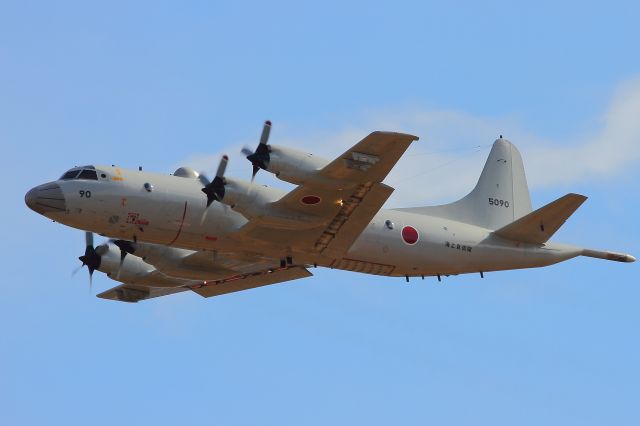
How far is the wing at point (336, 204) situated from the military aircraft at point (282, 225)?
28mm

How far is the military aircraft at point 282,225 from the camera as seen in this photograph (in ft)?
111

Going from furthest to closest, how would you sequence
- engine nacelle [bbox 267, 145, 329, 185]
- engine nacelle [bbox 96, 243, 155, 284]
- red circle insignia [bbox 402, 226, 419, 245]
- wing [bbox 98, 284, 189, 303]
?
wing [bbox 98, 284, 189, 303], engine nacelle [bbox 96, 243, 155, 284], red circle insignia [bbox 402, 226, 419, 245], engine nacelle [bbox 267, 145, 329, 185]

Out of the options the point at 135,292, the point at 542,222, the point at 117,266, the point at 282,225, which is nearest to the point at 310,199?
the point at 282,225

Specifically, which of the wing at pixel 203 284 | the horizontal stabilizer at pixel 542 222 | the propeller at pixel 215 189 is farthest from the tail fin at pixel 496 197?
the propeller at pixel 215 189

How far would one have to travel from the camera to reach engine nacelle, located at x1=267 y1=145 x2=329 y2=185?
109 feet

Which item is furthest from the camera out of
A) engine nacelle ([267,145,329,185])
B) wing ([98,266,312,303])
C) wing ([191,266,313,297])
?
wing ([98,266,312,303])

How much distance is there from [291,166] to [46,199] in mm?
6764

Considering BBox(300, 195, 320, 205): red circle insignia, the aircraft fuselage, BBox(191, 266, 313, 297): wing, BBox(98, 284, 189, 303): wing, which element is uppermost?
BBox(300, 195, 320, 205): red circle insignia

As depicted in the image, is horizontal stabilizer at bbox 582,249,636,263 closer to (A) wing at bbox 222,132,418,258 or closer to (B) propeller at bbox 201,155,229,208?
(A) wing at bbox 222,132,418,258

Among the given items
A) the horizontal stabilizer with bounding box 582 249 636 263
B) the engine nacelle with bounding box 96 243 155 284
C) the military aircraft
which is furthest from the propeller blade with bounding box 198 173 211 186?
the horizontal stabilizer with bounding box 582 249 636 263

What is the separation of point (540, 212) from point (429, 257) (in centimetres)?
355

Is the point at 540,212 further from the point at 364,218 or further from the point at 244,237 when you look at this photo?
the point at 244,237

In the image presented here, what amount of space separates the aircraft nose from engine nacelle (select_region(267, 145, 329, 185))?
5.81 m

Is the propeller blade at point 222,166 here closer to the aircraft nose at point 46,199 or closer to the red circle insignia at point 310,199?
the red circle insignia at point 310,199
